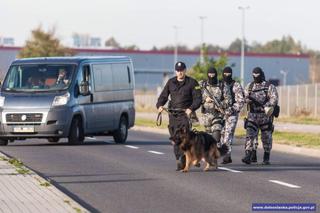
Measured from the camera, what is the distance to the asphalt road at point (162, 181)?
14.3 meters

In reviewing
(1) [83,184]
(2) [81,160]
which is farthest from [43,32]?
(1) [83,184]

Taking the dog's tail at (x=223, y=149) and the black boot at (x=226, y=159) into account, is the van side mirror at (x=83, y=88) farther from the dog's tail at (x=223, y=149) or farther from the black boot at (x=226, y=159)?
the dog's tail at (x=223, y=149)

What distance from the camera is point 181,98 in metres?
19.6

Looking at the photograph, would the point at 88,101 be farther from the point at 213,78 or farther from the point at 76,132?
the point at 213,78

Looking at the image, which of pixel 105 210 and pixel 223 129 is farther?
pixel 223 129

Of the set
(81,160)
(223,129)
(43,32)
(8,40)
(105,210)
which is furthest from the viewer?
(8,40)

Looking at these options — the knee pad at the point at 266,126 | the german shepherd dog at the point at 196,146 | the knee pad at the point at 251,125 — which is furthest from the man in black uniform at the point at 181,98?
the knee pad at the point at 266,126

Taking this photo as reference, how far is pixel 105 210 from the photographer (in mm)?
13414

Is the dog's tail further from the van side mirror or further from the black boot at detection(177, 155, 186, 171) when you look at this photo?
the van side mirror

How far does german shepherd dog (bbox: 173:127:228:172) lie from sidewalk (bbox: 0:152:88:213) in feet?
8.94

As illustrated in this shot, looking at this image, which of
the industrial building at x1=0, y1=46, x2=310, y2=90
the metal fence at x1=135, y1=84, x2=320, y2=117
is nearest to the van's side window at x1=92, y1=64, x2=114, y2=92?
the metal fence at x1=135, y1=84, x2=320, y2=117

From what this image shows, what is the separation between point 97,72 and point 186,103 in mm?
10031

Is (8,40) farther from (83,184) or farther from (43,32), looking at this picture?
(83,184)

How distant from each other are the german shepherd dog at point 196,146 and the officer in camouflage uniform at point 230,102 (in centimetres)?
120
